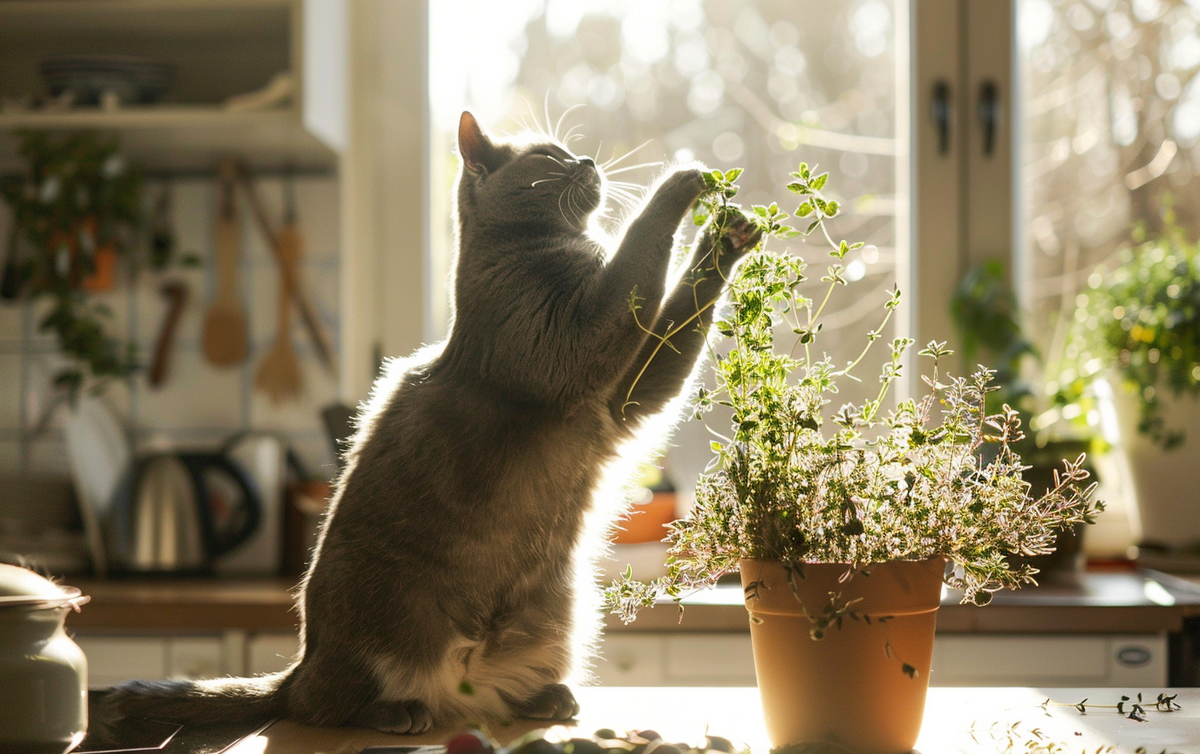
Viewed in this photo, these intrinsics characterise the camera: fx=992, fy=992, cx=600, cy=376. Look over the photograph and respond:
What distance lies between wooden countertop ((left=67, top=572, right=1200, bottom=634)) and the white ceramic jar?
0.96 m

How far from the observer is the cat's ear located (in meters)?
1.09

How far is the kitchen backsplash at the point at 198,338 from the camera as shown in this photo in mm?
2281

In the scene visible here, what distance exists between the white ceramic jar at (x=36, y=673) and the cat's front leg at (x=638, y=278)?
473mm

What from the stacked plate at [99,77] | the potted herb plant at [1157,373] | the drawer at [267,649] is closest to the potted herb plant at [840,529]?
the drawer at [267,649]

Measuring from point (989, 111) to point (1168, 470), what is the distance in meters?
0.86

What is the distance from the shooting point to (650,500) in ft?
6.68

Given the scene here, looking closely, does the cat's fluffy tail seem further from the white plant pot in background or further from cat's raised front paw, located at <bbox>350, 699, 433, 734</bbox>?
the white plant pot in background

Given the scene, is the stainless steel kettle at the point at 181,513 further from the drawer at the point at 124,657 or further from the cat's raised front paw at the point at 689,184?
the cat's raised front paw at the point at 689,184

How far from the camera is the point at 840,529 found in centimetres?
71

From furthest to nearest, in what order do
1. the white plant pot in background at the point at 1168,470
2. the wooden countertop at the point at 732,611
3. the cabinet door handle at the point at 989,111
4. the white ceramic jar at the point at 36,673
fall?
the cabinet door handle at the point at 989,111, the white plant pot in background at the point at 1168,470, the wooden countertop at the point at 732,611, the white ceramic jar at the point at 36,673

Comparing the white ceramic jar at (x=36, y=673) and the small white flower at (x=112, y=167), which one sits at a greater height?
the small white flower at (x=112, y=167)

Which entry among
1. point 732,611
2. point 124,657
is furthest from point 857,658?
point 124,657

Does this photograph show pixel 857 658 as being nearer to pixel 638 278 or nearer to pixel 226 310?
pixel 638 278

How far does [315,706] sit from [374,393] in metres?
0.34
